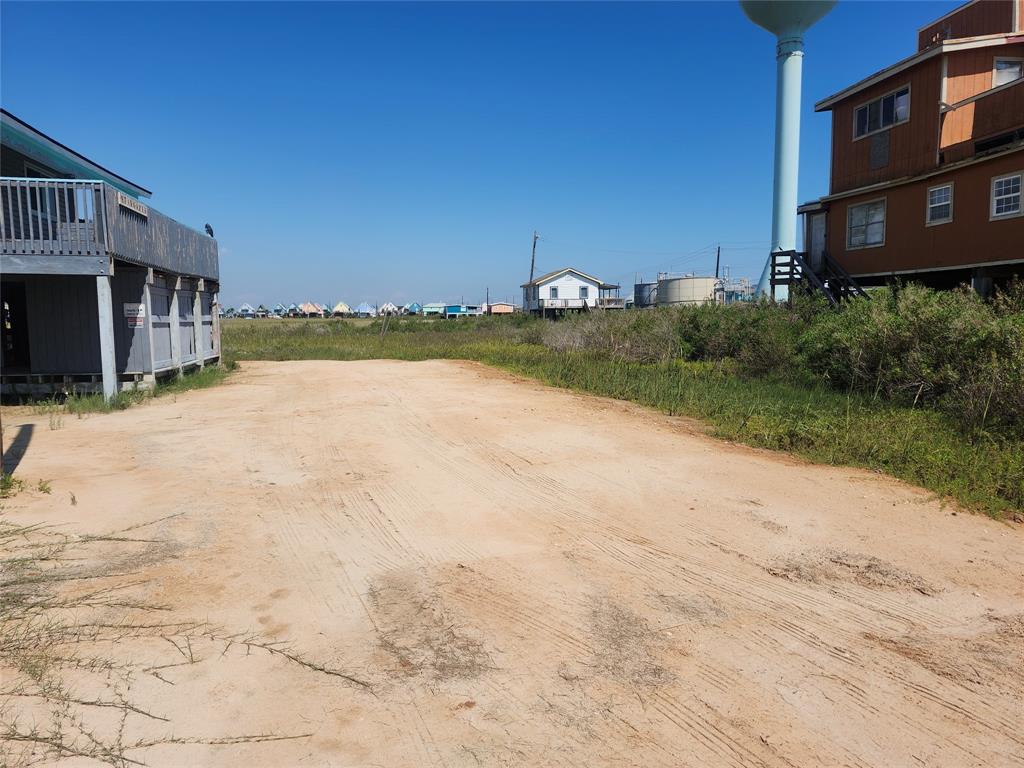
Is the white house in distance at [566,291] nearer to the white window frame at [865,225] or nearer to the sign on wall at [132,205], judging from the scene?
the white window frame at [865,225]

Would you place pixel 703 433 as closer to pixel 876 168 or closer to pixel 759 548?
pixel 759 548

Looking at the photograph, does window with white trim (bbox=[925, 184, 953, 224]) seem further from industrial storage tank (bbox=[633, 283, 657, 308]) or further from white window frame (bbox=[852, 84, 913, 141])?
industrial storage tank (bbox=[633, 283, 657, 308])

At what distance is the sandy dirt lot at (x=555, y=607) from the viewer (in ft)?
9.69

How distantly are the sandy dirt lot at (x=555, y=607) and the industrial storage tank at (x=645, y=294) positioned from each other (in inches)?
1969

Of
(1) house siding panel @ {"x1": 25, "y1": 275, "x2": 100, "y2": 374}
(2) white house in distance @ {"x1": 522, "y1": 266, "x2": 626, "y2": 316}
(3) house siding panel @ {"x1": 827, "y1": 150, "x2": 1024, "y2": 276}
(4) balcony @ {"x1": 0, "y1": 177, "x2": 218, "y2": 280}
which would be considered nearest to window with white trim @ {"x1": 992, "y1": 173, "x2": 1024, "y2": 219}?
(3) house siding panel @ {"x1": 827, "y1": 150, "x2": 1024, "y2": 276}

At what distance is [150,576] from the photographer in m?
4.59

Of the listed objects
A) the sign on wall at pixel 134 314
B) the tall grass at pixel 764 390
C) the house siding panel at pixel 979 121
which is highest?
the house siding panel at pixel 979 121

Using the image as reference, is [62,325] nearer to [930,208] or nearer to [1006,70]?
[930,208]

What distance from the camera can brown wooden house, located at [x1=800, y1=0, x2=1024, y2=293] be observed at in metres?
15.9

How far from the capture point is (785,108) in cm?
2697

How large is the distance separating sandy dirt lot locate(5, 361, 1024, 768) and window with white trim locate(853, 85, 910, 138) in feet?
52.6

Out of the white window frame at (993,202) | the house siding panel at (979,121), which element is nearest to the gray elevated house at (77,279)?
the white window frame at (993,202)

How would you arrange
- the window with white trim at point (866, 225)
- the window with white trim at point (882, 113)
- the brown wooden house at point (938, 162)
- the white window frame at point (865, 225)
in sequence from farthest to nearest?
the window with white trim at point (866, 225) < the white window frame at point (865, 225) < the window with white trim at point (882, 113) < the brown wooden house at point (938, 162)

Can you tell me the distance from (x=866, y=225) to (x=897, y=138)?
2.55m
